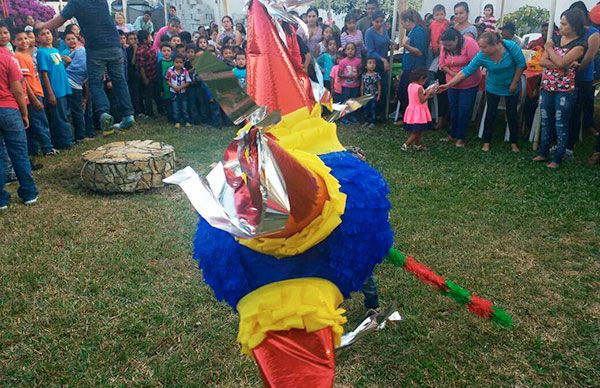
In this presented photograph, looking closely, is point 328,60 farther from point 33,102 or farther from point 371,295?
point 371,295

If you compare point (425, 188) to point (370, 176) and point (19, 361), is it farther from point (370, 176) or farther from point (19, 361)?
point (19, 361)

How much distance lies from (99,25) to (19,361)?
3.42 metres

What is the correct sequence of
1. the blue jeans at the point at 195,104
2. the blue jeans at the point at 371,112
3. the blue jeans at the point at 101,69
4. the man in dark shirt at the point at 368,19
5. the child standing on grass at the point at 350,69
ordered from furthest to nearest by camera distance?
1. the man in dark shirt at the point at 368,19
2. the blue jeans at the point at 195,104
3. the child standing on grass at the point at 350,69
4. the blue jeans at the point at 371,112
5. the blue jeans at the point at 101,69

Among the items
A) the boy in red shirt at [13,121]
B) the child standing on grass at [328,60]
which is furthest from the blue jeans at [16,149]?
the child standing on grass at [328,60]

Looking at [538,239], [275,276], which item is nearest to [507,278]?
[538,239]

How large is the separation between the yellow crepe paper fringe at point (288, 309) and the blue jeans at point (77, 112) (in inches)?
224

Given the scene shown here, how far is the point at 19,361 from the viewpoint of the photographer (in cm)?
239

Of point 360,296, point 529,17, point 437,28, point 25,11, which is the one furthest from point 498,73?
point 529,17

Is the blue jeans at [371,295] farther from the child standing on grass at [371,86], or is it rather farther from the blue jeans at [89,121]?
the blue jeans at [89,121]

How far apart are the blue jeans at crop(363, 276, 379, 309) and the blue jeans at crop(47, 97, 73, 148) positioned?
4.82 m

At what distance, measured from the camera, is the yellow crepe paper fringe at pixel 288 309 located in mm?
1325

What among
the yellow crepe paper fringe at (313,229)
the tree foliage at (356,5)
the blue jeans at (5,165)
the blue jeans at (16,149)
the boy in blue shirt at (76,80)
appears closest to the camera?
the yellow crepe paper fringe at (313,229)

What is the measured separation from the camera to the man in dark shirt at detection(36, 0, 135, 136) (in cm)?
468

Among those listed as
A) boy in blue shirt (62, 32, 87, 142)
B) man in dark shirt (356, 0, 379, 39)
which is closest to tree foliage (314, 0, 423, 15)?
man in dark shirt (356, 0, 379, 39)
